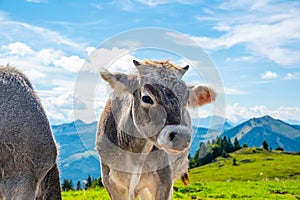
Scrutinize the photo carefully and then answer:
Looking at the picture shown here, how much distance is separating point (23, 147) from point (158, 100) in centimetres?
263

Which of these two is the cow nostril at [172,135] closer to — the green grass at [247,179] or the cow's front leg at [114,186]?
the cow's front leg at [114,186]

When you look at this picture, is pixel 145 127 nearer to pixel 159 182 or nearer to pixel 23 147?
pixel 159 182

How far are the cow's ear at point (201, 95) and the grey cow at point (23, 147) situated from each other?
3994 millimetres

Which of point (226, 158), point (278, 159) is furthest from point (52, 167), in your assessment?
point (226, 158)

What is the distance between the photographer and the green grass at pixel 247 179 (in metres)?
20.0

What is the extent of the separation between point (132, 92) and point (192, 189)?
13.8 metres

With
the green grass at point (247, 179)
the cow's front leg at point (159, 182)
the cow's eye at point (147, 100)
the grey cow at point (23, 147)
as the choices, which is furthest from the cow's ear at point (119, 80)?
the green grass at point (247, 179)

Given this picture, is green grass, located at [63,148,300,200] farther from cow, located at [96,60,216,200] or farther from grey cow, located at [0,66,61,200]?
grey cow, located at [0,66,61,200]

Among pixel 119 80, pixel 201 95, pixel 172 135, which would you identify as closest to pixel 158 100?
pixel 172 135

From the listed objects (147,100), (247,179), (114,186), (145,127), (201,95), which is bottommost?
(247,179)

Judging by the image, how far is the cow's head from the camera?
6789 millimetres

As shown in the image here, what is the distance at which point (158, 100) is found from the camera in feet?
22.9

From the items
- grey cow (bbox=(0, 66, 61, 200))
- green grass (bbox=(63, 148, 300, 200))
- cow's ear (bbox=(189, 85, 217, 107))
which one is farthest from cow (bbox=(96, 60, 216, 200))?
green grass (bbox=(63, 148, 300, 200))

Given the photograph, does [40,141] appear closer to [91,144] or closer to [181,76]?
[181,76]
